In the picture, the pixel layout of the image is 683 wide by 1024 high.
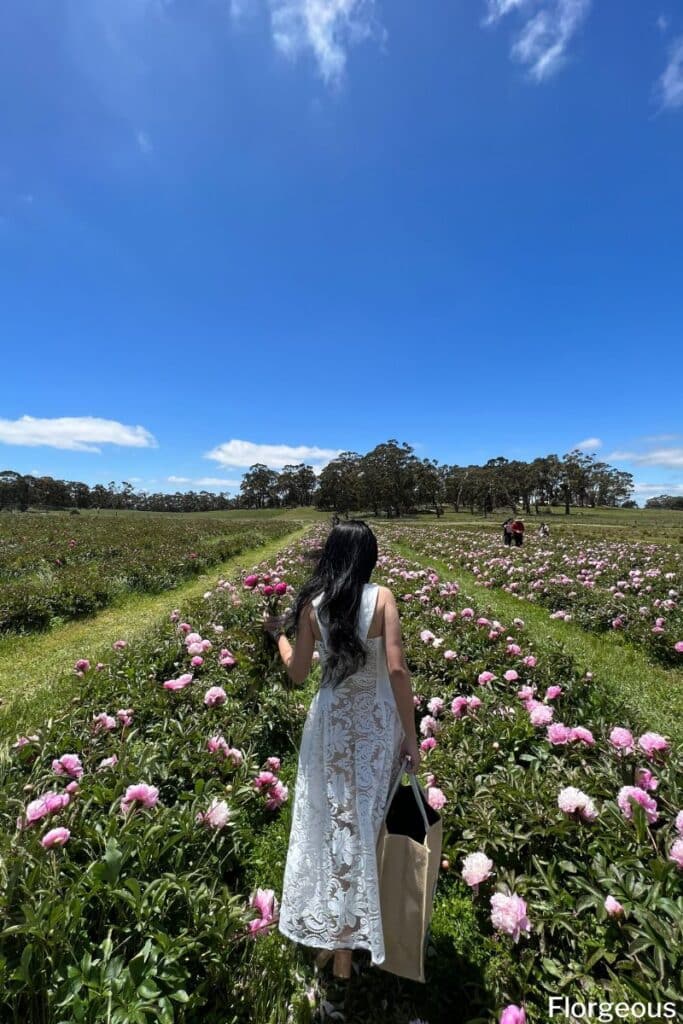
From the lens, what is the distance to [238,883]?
2574 millimetres

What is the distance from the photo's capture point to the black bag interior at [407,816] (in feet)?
6.36

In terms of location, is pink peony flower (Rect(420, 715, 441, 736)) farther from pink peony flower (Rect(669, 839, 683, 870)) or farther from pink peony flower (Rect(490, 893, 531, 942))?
pink peony flower (Rect(669, 839, 683, 870))

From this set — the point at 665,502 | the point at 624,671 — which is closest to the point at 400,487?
the point at 624,671

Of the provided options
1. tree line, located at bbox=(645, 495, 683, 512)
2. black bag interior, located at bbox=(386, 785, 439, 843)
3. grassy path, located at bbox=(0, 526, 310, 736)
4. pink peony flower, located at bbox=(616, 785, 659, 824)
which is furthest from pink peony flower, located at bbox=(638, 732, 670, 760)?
tree line, located at bbox=(645, 495, 683, 512)

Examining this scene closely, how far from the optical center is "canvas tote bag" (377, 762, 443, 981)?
1777 mm

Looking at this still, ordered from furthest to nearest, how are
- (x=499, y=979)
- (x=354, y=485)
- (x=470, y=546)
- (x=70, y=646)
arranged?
(x=354, y=485) → (x=470, y=546) → (x=70, y=646) → (x=499, y=979)

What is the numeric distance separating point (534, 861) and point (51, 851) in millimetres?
2360

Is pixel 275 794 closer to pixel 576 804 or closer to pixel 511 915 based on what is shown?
pixel 511 915

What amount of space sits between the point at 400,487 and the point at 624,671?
224 feet

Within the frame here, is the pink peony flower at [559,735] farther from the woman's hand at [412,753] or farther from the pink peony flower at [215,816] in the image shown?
the pink peony flower at [215,816]

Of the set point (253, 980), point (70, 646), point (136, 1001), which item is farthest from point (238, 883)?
point (70, 646)

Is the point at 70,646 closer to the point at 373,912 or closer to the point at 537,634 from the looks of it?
the point at 373,912

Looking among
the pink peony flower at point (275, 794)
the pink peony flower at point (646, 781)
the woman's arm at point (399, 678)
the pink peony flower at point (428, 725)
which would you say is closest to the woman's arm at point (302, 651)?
the woman's arm at point (399, 678)

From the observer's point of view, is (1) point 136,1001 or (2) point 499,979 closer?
(1) point 136,1001
